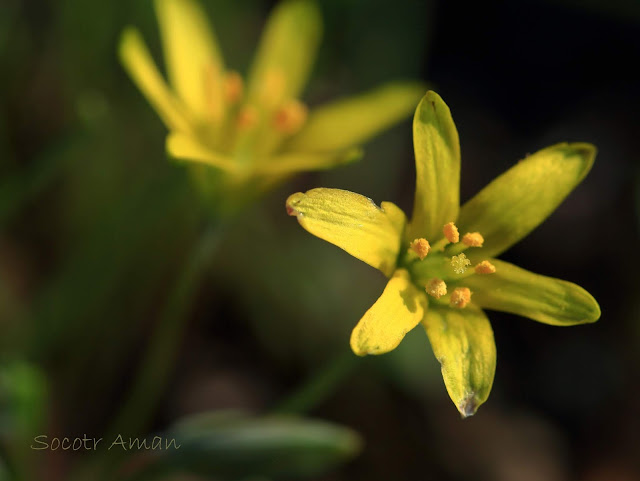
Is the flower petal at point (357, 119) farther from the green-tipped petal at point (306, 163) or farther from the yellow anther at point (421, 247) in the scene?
the yellow anther at point (421, 247)

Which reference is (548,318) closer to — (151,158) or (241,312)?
(241,312)

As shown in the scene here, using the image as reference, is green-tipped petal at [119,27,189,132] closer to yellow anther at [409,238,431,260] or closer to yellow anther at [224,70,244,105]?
yellow anther at [224,70,244,105]

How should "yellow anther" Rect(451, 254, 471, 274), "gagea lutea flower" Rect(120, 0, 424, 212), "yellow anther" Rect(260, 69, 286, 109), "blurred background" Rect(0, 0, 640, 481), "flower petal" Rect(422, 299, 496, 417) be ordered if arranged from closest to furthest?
"flower petal" Rect(422, 299, 496, 417), "yellow anther" Rect(451, 254, 471, 274), "gagea lutea flower" Rect(120, 0, 424, 212), "yellow anther" Rect(260, 69, 286, 109), "blurred background" Rect(0, 0, 640, 481)

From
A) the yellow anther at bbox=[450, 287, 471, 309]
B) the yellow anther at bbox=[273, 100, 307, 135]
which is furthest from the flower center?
the yellow anther at bbox=[273, 100, 307, 135]

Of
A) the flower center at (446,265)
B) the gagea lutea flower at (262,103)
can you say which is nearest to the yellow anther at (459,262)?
the flower center at (446,265)

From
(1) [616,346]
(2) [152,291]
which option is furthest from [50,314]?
(1) [616,346]

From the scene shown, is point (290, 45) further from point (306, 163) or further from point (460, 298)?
point (460, 298)
